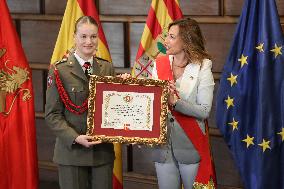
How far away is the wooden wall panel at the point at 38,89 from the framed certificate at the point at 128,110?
188 centimetres

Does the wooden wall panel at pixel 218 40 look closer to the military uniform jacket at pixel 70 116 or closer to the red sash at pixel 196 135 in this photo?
the red sash at pixel 196 135

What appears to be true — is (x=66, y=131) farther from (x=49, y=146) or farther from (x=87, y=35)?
(x=49, y=146)

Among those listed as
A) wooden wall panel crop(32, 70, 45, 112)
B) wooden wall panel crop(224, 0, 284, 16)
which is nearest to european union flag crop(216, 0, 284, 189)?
wooden wall panel crop(224, 0, 284, 16)

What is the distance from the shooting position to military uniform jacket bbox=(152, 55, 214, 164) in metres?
2.88

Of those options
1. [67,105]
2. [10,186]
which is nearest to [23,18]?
[10,186]

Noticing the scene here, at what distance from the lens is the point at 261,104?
10.8 ft

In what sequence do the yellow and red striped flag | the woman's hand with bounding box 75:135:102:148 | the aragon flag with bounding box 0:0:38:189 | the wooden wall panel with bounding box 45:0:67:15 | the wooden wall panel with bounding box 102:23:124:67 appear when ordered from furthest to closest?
the wooden wall panel with bounding box 45:0:67:15 < the wooden wall panel with bounding box 102:23:124:67 < the aragon flag with bounding box 0:0:38:189 < the yellow and red striped flag < the woman's hand with bounding box 75:135:102:148

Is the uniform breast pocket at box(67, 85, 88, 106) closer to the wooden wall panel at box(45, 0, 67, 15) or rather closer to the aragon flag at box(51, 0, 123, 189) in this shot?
the aragon flag at box(51, 0, 123, 189)

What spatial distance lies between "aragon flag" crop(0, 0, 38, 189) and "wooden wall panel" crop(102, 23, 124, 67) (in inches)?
29.1

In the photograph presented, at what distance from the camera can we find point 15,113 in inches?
Answer: 149

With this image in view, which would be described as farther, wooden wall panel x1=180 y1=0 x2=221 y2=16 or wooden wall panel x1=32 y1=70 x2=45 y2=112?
wooden wall panel x1=32 y1=70 x2=45 y2=112

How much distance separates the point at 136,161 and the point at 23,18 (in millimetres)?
1397

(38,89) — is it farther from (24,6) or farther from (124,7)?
(124,7)

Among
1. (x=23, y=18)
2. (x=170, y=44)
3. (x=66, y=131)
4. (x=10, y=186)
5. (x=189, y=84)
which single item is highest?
(x=23, y=18)
